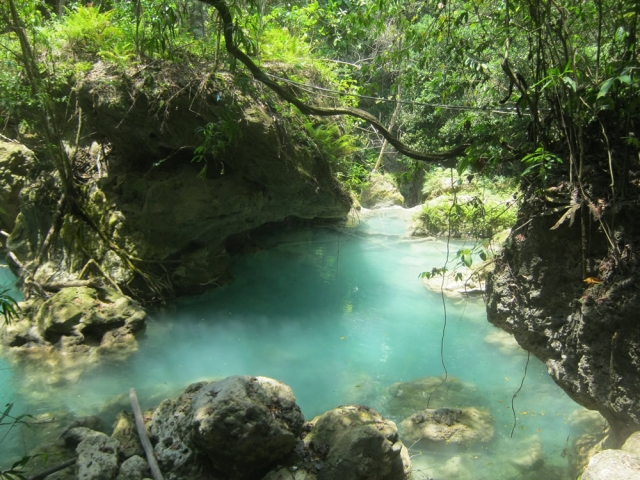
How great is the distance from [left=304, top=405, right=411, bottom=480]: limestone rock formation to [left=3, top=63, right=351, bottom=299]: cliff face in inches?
154

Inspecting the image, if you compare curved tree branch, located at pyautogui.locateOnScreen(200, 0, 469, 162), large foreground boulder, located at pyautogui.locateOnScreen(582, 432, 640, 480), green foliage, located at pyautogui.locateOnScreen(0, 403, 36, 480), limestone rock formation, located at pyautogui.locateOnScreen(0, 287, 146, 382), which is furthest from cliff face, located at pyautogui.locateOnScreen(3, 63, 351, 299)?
large foreground boulder, located at pyautogui.locateOnScreen(582, 432, 640, 480)

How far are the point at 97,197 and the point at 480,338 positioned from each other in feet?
20.6

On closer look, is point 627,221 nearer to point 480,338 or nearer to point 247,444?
point 247,444

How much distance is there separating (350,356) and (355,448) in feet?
8.74

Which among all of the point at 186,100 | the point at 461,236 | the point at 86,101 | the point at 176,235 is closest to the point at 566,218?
the point at 186,100

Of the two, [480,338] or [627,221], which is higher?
[627,221]

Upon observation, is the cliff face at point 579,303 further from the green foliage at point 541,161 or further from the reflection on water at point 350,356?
the reflection on water at point 350,356

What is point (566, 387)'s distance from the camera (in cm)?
346

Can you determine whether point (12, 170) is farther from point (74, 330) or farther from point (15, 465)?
point (15, 465)

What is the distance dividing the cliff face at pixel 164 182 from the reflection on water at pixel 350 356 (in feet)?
3.22

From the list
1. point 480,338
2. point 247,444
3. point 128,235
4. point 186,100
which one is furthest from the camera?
point 128,235

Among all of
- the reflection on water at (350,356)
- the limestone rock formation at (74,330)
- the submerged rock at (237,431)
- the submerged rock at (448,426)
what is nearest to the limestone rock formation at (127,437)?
the submerged rock at (237,431)

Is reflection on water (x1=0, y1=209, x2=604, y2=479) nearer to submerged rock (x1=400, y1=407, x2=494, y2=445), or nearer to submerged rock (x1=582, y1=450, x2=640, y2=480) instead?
submerged rock (x1=400, y1=407, x2=494, y2=445)

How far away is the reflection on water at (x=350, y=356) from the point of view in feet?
15.0
